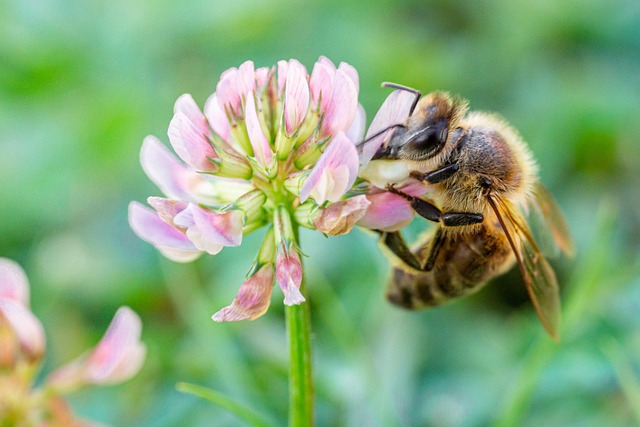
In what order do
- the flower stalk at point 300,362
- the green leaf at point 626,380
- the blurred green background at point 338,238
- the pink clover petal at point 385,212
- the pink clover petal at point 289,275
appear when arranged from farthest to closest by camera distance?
1. the blurred green background at point 338,238
2. the green leaf at point 626,380
3. the pink clover petal at point 385,212
4. the flower stalk at point 300,362
5. the pink clover petal at point 289,275

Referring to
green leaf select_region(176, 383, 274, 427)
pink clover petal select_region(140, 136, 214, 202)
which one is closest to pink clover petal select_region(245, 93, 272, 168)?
pink clover petal select_region(140, 136, 214, 202)

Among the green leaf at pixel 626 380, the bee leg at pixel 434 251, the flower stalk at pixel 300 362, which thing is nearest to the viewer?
the flower stalk at pixel 300 362

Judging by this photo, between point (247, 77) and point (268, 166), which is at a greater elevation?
point (247, 77)

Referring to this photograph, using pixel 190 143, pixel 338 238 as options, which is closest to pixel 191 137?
pixel 190 143

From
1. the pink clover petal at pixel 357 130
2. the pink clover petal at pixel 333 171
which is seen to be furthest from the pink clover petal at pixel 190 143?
the pink clover petal at pixel 357 130

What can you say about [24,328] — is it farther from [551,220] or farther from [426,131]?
[551,220]

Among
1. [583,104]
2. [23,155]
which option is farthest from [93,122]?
[583,104]

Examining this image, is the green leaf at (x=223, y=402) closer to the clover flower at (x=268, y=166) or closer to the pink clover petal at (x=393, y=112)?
the clover flower at (x=268, y=166)
